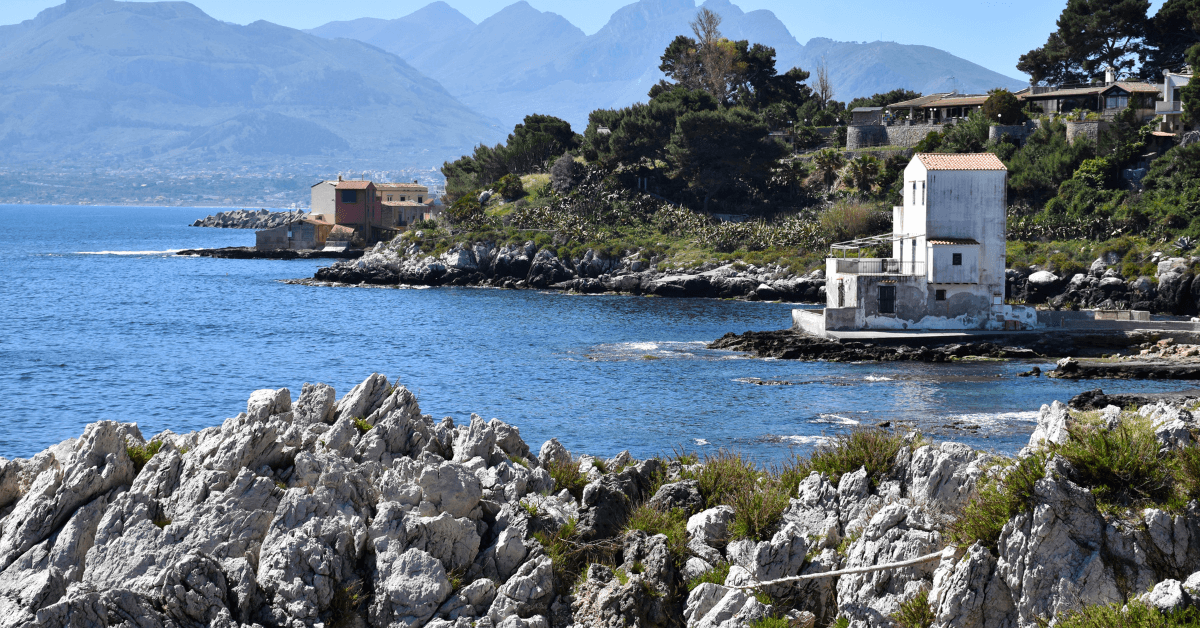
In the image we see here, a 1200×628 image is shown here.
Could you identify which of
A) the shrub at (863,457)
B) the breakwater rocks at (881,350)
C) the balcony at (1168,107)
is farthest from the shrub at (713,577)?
the balcony at (1168,107)

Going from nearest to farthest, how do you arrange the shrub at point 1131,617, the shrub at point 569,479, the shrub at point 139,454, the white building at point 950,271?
the shrub at point 1131,617 → the shrub at point 139,454 → the shrub at point 569,479 → the white building at point 950,271

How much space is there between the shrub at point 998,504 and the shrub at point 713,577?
2.66m

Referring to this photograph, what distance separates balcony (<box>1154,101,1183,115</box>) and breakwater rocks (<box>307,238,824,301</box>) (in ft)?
110

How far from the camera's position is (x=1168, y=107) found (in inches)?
3231

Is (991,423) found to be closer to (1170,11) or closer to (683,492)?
(683,492)

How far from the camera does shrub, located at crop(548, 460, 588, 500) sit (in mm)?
15430

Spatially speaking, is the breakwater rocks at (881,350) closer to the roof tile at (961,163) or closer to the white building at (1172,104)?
the roof tile at (961,163)

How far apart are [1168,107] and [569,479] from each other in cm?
8201

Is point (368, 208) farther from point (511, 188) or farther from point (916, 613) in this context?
point (916, 613)

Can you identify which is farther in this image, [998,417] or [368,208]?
[368,208]

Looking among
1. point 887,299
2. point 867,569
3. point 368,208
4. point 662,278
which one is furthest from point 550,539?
point 368,208

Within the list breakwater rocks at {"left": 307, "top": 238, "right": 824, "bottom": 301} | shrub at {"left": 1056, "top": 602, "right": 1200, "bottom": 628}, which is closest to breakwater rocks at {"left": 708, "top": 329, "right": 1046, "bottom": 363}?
breakwater rocks at {"left": 307, "top": 238, "right": 824, "bottom": 301}

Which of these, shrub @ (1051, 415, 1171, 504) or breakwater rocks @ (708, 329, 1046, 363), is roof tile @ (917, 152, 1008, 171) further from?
shrub @ (1051, 415, 1171, 504)

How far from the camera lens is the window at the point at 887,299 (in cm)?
5000
